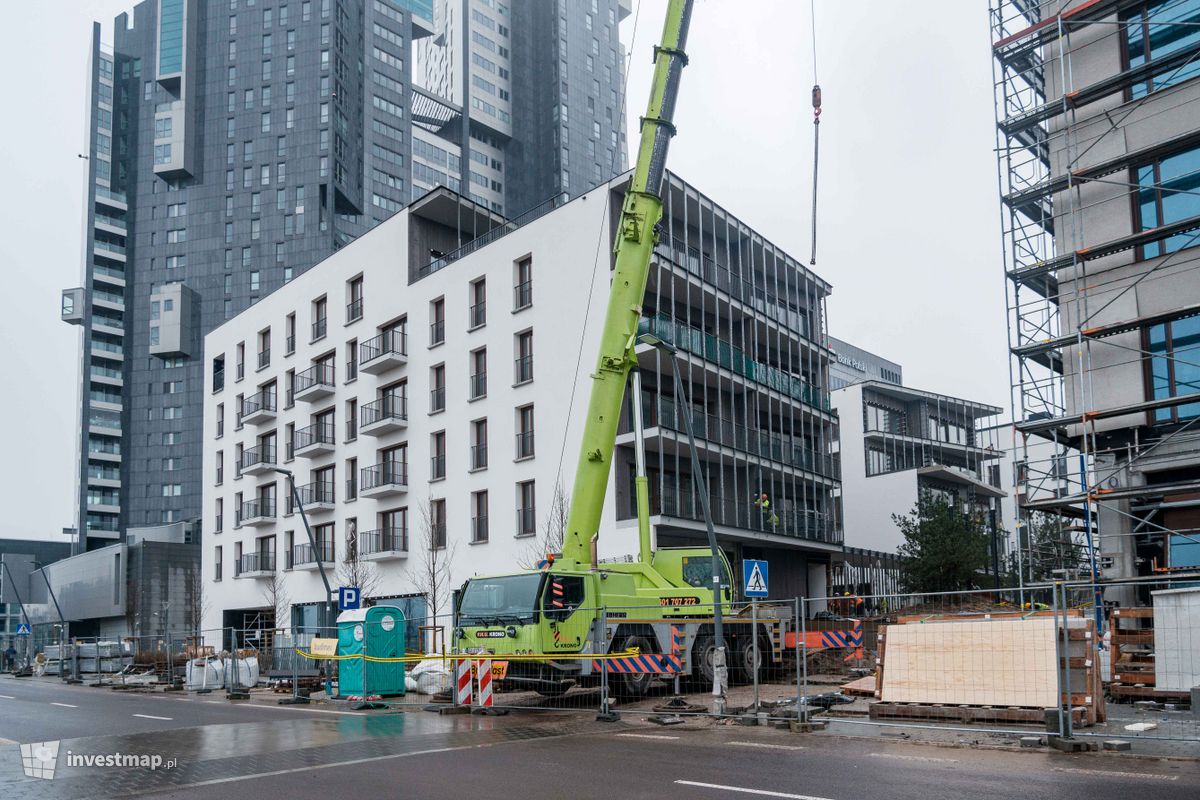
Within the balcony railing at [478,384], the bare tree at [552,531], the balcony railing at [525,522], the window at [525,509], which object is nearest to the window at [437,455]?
the balcony railing at [478,384]

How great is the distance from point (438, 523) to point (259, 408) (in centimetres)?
1758

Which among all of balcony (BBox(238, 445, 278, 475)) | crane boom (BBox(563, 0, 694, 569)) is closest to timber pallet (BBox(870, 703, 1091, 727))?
crane boom (BBox(563, 0, 694, 569))

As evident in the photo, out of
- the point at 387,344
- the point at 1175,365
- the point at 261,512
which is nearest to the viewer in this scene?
the point at 1175,365

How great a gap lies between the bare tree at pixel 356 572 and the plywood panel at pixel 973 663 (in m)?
31.9

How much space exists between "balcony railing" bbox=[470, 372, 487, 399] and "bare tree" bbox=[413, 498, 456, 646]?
4.77m

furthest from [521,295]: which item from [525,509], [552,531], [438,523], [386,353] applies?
[438,523]

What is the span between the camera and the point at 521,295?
131ft

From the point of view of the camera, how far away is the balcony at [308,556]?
48.2 metres

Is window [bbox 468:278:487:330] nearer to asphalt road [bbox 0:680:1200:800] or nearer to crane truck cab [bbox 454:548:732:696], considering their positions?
crane truck cab [bbox 454:548:732:696]

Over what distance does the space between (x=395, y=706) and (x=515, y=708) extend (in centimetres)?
330

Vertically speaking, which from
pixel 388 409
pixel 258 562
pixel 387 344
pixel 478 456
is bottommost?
pixel 258 562

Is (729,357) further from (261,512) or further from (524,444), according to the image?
(261,512)

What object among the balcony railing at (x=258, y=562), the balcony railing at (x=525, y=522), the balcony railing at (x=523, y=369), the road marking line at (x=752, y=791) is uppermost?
the balcony railing at (x=523, y=369)

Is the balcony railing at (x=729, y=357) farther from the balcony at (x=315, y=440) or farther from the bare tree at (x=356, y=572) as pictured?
the balcony at (x=315, y=440)
